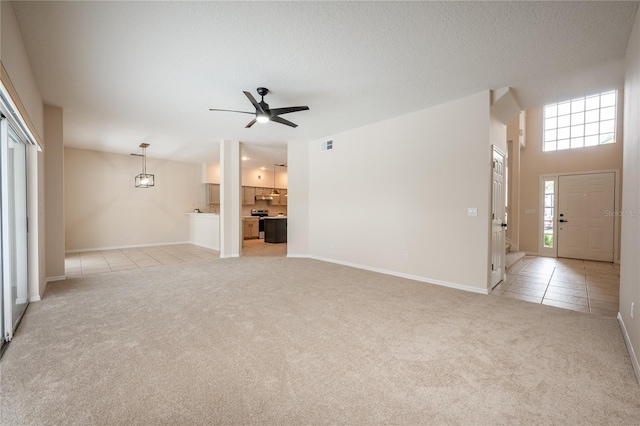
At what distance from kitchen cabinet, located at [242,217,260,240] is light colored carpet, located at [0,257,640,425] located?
6328 millimetres

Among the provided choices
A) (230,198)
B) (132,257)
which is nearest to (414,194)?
(230,198)

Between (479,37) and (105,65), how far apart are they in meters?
4.03

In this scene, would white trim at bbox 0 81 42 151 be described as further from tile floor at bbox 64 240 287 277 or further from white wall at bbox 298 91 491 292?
white wall at bbox 298 91 491 292

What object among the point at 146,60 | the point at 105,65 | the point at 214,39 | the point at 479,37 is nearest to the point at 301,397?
the point at 214,39

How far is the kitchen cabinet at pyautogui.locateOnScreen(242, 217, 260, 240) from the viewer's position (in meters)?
9.97

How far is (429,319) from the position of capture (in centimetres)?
291

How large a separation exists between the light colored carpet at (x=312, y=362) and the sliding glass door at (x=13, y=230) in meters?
0.20

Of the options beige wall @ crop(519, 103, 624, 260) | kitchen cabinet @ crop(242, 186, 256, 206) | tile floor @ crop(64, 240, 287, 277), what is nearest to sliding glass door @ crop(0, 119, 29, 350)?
tile floor @ crop(64, 240, 287, 277)

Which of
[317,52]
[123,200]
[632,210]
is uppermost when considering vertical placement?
[317,52]

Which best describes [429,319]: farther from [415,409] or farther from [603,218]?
[603,218]

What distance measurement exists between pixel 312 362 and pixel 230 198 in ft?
17.4

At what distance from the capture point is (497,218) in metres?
4.25

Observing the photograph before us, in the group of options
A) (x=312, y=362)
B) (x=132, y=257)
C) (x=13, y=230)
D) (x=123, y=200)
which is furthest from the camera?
(x=123, y=200)

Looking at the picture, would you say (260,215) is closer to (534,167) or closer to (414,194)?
(414,194)
